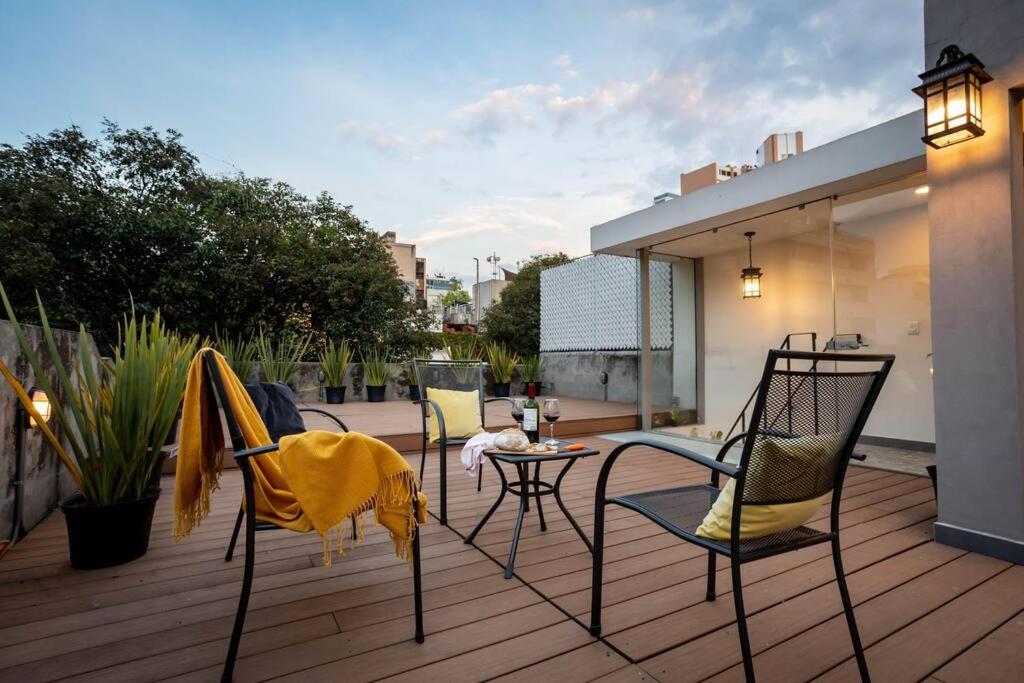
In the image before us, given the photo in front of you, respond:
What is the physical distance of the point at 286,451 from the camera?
152 centimetres

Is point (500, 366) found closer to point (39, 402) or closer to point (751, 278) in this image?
point (751, 278)

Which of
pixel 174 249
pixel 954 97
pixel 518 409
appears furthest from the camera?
pixel 174 249

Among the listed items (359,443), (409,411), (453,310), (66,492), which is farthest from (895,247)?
(453,310)

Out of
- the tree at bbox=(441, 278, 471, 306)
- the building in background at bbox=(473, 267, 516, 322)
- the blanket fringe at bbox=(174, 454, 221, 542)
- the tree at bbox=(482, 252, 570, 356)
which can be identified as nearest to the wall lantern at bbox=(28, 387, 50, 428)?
the blanket fringe at bbox=(174, 454, 221, 542)

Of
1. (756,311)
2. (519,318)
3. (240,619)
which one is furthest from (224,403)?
(519,318)

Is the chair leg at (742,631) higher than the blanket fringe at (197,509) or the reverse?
Answer: the reverse

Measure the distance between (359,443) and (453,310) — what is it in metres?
40.9

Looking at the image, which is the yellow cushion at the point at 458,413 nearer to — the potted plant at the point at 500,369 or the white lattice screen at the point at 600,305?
the white lattice screen at the point at 600,305

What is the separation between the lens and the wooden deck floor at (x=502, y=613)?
144 centimetres

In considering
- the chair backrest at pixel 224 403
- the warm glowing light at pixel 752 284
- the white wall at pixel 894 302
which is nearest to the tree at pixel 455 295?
the warm glowing light at pixel 752 284

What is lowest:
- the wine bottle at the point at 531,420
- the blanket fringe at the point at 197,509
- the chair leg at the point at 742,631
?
the chair leg at the point at 742,631

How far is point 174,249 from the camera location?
31.6 ft

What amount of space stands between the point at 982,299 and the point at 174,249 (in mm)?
11568

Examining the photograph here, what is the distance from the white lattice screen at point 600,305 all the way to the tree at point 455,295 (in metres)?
32.0
